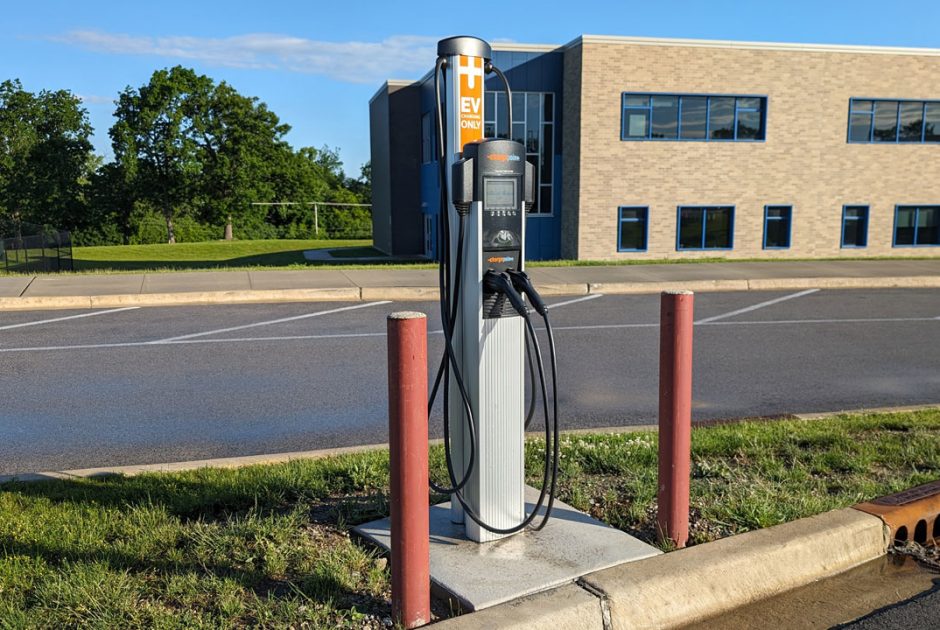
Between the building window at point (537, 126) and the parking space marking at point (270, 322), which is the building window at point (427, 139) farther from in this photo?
the parking space marking at point (270, 322)

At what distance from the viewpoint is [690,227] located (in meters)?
25.8

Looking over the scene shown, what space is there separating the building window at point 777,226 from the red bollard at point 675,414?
2383 cm

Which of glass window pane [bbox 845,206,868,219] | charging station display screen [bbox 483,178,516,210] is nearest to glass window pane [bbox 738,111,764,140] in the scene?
glass window pane [bbox 845,206,868,219]

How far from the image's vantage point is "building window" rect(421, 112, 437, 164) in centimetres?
3052

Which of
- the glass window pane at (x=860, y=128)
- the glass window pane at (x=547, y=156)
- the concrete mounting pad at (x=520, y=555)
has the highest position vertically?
the glass window pane at (x=860, y=128)

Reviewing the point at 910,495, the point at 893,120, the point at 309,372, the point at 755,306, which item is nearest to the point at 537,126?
the point at 893,120

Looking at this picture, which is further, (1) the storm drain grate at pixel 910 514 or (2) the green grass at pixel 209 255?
(2) the green grass at pixel 209 255

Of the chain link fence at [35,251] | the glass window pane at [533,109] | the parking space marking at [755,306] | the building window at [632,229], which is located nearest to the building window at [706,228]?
the building window at [632,229]

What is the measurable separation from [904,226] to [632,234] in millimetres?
8924

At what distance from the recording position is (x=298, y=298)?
13680 millimetres

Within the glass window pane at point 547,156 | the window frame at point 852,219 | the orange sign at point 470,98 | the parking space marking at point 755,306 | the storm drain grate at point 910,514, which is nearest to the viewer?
the orange sign at point 470,98

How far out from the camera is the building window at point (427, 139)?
30522 millimetres

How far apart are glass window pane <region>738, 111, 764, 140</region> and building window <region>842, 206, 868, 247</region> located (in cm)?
379

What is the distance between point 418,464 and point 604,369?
558cm
